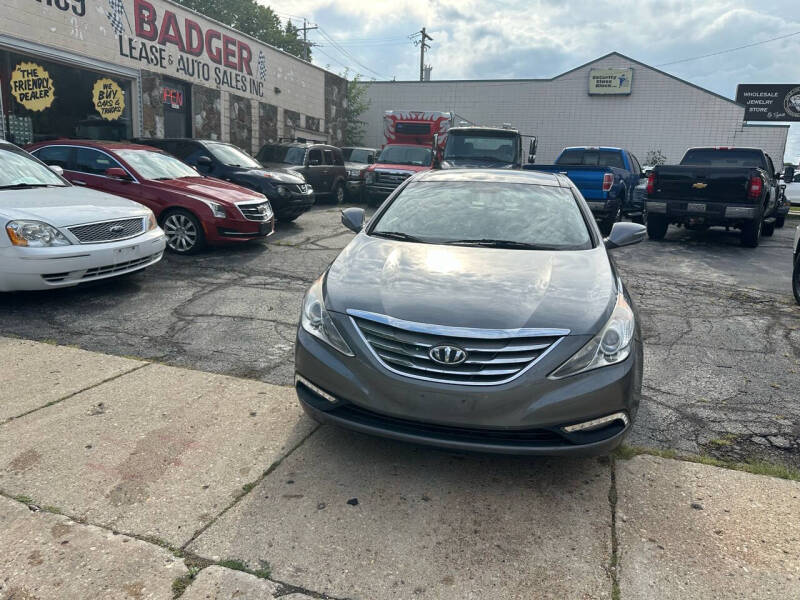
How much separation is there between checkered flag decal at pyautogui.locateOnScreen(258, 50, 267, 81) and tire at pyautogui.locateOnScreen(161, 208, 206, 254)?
12.6 meters

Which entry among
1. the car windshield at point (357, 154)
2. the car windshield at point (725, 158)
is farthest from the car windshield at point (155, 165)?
the car windshield at point (357, 154)

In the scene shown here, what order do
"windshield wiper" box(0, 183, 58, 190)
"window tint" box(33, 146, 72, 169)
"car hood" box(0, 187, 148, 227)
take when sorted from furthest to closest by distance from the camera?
1. "window tint" box(33, 146, 72, 169)
2. "windshield wiper" box(0, 183, 58, 190)
3. "car hood" box(0, 187, 148, 227)

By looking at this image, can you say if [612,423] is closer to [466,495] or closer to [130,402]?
[466,495]

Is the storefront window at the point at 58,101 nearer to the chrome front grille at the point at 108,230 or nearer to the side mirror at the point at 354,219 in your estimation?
the chrome front grille at the point at 108,230

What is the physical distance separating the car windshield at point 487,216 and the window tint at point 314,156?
34.9 feet

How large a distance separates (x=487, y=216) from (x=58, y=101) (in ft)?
44.8

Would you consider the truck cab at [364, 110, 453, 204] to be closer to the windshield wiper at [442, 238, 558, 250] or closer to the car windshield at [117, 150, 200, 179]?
the car windshield at [117, 150, 200, 179]

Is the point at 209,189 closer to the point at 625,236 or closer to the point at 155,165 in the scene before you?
the point at 155,165

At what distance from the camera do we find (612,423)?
2.83 meters

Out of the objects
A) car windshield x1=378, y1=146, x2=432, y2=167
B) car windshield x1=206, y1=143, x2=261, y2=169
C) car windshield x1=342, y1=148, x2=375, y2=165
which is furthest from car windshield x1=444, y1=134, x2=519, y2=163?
car windshield x1=342, y1=148, x2=375, y2=165

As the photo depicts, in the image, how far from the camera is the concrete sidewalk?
2.32 metres

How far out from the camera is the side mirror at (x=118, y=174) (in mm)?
8609

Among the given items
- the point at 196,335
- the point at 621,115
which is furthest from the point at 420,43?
the point at 196,335

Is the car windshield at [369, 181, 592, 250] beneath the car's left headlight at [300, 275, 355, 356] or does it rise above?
above
